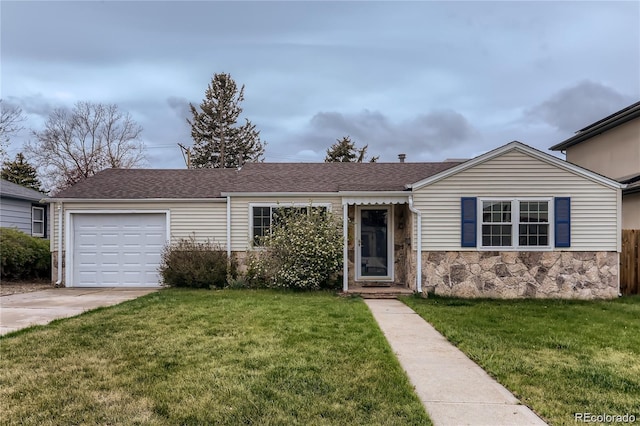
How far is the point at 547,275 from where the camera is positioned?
9.70m

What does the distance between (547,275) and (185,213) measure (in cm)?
1024

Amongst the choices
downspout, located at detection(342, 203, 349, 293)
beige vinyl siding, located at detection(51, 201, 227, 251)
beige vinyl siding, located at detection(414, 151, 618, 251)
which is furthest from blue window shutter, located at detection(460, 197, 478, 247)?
beige vinyl siding, located at detection(51, 201, 227, 251)

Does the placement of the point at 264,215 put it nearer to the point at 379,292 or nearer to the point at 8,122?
the point at 379,292

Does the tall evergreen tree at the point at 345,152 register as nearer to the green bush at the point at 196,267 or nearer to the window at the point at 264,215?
the window at the point at 264,215

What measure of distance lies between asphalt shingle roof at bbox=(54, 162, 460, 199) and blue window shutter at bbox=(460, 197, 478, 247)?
5.90 feet

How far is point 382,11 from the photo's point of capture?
1038 centimetres

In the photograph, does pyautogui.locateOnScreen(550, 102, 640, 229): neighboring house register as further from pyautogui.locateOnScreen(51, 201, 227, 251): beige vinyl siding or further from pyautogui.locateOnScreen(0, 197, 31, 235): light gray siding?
pyautogui.locateOnScreen(0, 197, 31, 235): light gray siding

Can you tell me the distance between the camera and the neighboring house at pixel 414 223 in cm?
970

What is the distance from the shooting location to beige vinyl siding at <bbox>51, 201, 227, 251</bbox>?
11570 millimetres

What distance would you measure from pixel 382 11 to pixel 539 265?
7.90 m

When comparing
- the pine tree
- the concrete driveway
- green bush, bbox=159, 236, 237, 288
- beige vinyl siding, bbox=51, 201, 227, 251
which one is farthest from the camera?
the pine tree

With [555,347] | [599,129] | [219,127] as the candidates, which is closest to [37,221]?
[219,127]

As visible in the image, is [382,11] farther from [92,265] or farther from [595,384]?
[92,265]

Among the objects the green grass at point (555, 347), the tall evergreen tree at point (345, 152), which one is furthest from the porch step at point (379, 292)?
the tall evergreen tree at point (345, 152)
